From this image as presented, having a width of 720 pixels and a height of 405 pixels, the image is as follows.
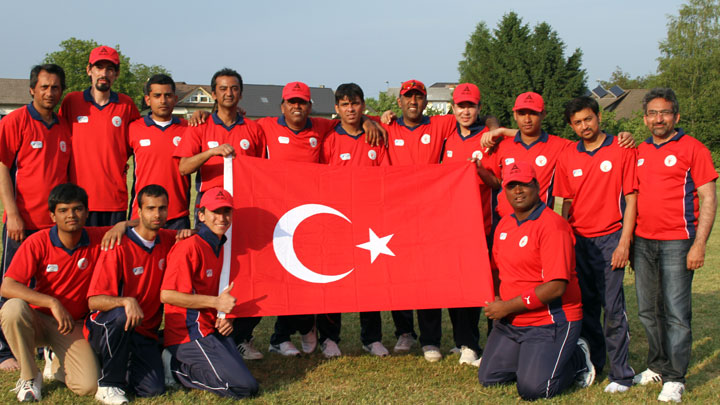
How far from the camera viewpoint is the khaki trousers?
5.49 metres

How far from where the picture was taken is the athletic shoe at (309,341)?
23.3 feet

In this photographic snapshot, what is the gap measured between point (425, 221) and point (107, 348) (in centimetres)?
331

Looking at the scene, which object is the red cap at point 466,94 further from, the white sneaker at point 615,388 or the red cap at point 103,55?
the red cap at point 103,55

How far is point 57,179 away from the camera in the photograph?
21.2 ft

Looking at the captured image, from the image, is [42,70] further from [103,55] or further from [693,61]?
[693,61]

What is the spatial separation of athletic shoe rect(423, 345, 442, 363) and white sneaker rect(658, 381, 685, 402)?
2208mm

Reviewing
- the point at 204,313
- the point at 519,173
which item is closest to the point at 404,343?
the point at 204,313

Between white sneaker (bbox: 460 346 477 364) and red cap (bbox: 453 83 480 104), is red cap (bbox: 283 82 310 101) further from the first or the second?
white sneaker (bbox: 460 346 477 364)

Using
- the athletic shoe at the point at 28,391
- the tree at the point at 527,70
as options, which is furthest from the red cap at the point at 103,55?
the tree at the point at 527,70

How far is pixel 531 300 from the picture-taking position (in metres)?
5.68

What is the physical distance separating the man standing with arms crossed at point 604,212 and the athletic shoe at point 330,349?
8.99 feet

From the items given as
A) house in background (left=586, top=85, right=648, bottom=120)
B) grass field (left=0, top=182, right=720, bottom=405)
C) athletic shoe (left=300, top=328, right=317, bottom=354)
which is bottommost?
grass field (left=0, top=182, right=720, bottom=405)

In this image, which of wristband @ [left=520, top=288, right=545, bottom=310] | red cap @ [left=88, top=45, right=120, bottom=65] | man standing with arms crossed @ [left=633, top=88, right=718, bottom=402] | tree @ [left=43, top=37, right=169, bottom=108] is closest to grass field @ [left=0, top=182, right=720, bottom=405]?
man standing with arms crossed @ [left=633, top=88, right=718, bottom=402]

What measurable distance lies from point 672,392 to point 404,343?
110 inches
